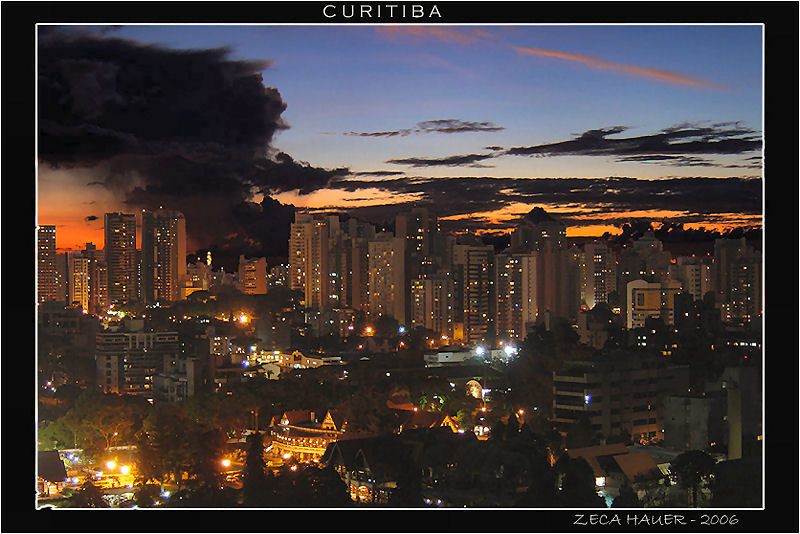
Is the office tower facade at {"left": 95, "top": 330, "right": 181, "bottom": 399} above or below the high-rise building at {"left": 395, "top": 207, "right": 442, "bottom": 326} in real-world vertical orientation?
below

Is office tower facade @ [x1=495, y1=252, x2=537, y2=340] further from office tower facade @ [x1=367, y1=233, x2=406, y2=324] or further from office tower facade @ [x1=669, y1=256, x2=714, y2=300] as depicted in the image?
office tower facade @ [x1=669, y1=256, x2=714, y2=300]

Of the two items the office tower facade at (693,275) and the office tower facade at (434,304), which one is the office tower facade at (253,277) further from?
the office tower facade at (693,275)

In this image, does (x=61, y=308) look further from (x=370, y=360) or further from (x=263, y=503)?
(x=263, y=503)

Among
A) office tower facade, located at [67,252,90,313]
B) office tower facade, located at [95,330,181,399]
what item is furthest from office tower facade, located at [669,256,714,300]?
office tower facade, located at [67,252,90,313]

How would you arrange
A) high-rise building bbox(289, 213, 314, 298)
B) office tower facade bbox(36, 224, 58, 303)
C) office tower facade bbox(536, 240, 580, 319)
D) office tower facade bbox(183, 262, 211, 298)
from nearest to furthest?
office tower facade bbox(36, 224, 58, 303) < high-rise building bbox(289, 213, 314, 298) < office tower facade bbox(536, 240, 580, 319) < office tower facade bbox(183, 262, 211, 298)

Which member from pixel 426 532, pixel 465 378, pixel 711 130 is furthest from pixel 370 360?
pixel 426 532
